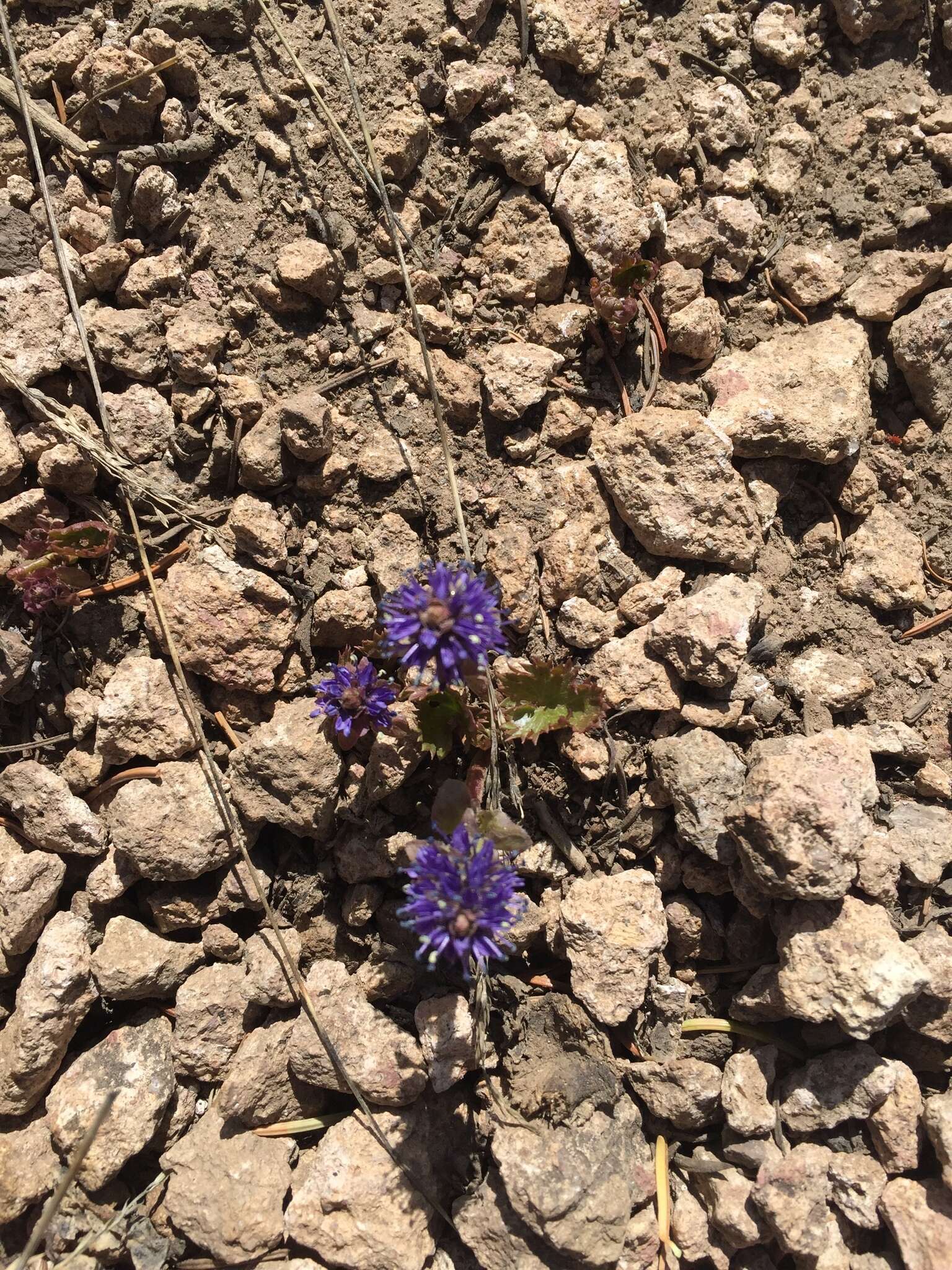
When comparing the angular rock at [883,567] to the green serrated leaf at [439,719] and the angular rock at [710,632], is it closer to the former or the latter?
the angular rock at [710,632]

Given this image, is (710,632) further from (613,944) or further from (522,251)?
(522,251)

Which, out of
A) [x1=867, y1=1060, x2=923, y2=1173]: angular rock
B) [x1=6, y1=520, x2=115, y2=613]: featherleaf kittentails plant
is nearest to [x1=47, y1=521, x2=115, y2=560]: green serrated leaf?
[x1=6, y1=520, x2=115, y2=613]: featherleaf kittentails plant

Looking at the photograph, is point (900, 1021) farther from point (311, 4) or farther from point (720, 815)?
point (311, 4)

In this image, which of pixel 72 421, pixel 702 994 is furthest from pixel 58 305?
pixel 702 994

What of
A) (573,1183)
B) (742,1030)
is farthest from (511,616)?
(573,1183)

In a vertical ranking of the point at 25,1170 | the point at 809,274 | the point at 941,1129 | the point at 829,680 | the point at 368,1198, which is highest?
the point at 809,274
